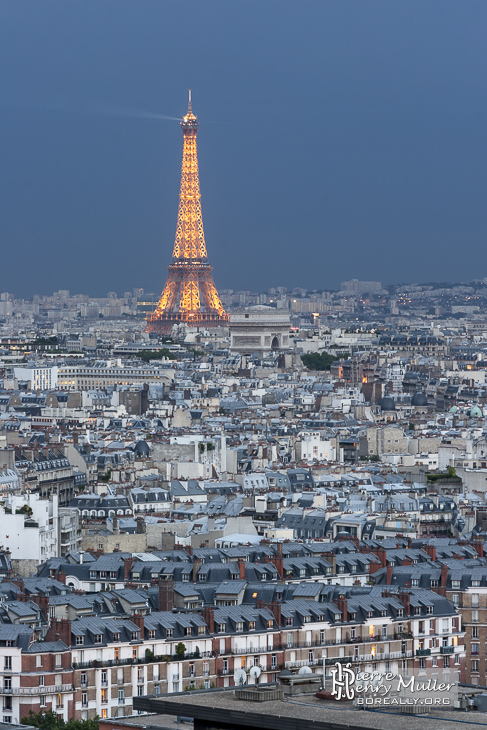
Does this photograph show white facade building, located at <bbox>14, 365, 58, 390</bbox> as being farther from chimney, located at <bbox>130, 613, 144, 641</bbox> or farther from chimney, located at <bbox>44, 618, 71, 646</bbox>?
chimney, located at <bbox>44, 618, 71, 646</bbox>

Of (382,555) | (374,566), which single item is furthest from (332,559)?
(382,555)

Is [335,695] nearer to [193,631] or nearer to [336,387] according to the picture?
[193,631]

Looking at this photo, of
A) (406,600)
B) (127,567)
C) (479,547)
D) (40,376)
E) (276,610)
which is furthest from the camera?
(40,376)

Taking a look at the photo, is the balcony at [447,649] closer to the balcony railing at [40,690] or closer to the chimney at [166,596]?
the chimney at [166,596]

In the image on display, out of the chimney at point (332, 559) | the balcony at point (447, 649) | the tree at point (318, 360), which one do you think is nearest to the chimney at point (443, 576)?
the balcony at point (447, 649)

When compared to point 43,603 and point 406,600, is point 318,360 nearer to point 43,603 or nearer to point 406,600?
point 406,600

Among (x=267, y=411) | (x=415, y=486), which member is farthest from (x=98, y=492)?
(x=267, y=411)
